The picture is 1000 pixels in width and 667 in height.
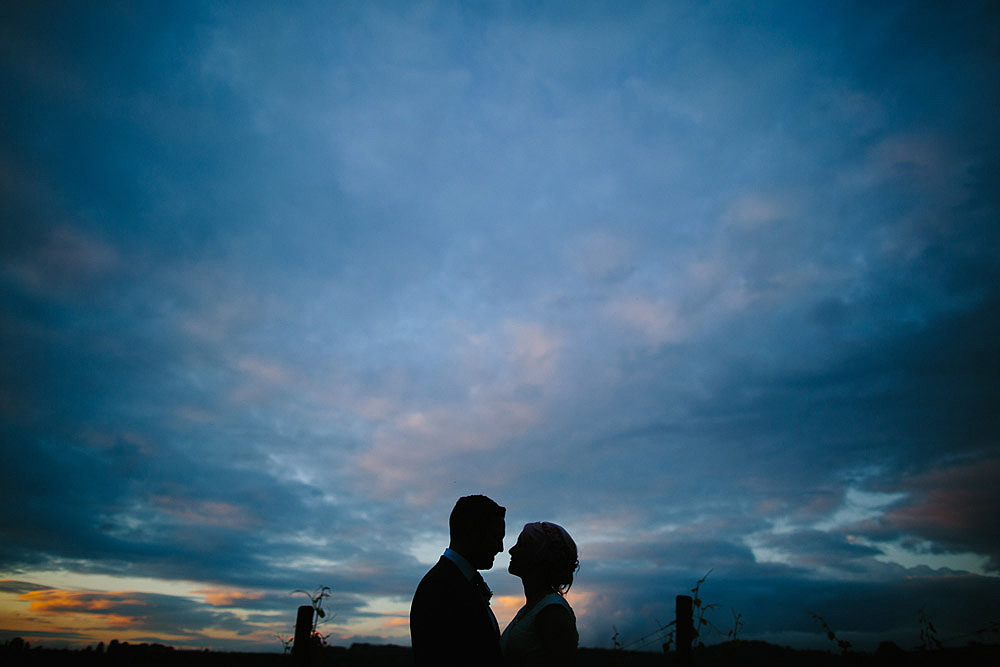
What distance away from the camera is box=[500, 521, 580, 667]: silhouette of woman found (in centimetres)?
373

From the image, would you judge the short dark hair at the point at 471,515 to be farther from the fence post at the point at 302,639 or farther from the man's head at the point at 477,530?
the fence post at the point at 302,639

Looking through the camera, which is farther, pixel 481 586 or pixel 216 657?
pixel 216 657

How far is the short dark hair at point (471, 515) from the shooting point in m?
3.87

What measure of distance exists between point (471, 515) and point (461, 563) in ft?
1.07

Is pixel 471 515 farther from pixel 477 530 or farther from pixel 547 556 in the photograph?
pixel 547 556

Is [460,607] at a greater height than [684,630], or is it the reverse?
[460,607]

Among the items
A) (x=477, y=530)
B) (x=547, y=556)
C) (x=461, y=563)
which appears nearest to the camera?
(x=461, y=563)

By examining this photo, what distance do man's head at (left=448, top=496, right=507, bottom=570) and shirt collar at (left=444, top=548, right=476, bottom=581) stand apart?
4cm

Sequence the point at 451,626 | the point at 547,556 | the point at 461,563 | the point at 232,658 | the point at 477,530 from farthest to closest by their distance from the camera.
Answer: the point at 232,658, the point at 547,556, the point at 477,530, the point at 461,563, the point at 451,626

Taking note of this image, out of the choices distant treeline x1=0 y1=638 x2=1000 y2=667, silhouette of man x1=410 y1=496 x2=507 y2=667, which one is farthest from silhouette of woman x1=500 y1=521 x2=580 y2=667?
distant treeline x1=0 y1=638 x2=1000 y2=667

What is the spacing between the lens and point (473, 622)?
3.52 meters

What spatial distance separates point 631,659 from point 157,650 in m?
30.7

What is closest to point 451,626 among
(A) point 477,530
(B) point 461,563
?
(B) point 461,563

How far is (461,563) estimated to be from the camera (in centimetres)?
375
